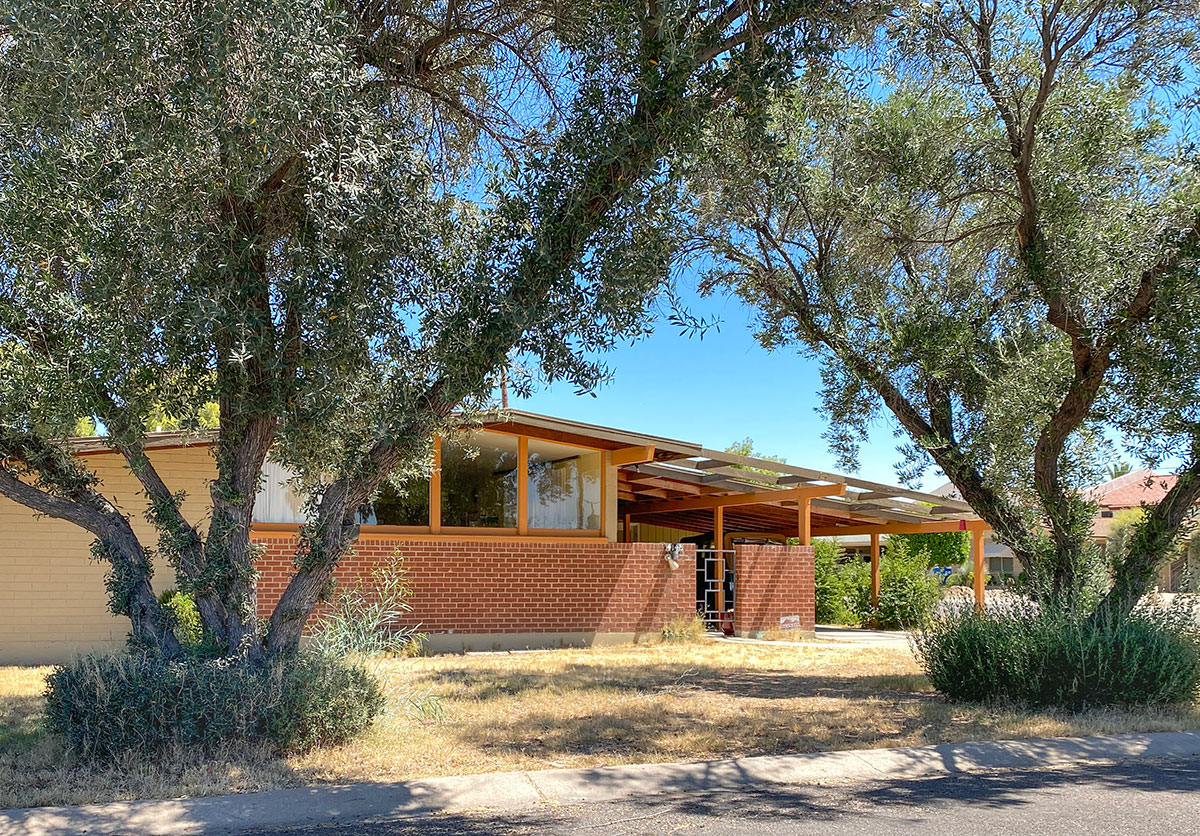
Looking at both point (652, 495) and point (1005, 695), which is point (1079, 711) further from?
point (652, 495)

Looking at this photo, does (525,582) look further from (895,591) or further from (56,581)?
(895,591)

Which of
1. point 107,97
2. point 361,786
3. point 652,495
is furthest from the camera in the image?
point 652,495

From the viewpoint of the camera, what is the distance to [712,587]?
18.2 metres

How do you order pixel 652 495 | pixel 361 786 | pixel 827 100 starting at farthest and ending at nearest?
pixel 652 495 → pixel 827 100 → pixel 361 786

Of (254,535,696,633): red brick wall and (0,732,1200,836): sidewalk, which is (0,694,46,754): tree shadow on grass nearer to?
(0,732,1200,836): sidewalk

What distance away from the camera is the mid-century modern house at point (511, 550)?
13812 mm

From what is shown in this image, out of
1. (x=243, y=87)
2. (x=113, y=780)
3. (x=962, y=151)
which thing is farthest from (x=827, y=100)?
(x=113, y=780)

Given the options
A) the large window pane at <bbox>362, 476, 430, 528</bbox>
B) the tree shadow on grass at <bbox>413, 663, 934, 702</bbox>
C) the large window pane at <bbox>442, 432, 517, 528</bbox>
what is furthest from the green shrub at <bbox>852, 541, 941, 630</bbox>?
the large window pane at <bbox>362, 476, 430, 528</bbox>

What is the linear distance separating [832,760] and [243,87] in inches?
262

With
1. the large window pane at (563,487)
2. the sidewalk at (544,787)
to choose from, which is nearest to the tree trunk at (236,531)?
the sidewalk at (544,787)

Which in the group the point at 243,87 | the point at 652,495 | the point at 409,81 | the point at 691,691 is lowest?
the point at 691,691

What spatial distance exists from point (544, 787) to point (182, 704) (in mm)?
2683

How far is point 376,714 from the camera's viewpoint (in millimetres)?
8180

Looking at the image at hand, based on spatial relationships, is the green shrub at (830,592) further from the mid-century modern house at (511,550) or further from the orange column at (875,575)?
the mid-century modern house at (511,550)
